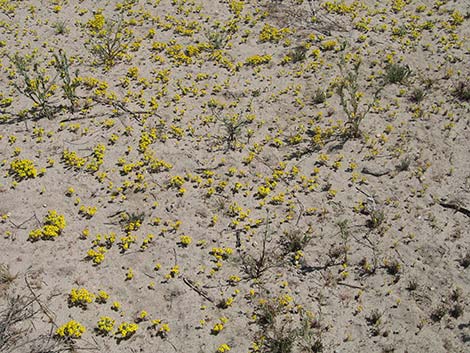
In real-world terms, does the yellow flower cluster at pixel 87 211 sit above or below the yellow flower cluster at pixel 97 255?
above

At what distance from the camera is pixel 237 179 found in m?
9.16

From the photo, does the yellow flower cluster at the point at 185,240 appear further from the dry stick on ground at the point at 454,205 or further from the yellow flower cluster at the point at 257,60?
the yellow flower cluster at the point at 257,60

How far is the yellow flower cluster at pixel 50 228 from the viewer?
8023 mm

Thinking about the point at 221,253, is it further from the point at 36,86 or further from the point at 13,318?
the point at 36,86

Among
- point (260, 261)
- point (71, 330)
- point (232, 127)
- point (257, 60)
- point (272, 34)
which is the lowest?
point (71, 330)

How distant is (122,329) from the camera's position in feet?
22.2

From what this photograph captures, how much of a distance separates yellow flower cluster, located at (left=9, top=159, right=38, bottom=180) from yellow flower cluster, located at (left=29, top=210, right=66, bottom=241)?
3.84 feet

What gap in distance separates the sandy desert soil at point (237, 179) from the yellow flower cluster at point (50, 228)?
4 cm

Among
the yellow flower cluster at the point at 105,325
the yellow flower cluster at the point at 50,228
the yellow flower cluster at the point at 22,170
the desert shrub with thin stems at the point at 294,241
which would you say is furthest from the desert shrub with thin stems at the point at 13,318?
the desert shrub with thin stems at the point at 294,241

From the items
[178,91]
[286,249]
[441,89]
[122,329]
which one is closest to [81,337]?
[122,329]

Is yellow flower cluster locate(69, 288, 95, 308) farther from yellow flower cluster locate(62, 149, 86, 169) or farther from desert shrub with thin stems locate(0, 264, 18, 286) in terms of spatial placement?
yellow flower cluster locate(62, 149, 86, 169)

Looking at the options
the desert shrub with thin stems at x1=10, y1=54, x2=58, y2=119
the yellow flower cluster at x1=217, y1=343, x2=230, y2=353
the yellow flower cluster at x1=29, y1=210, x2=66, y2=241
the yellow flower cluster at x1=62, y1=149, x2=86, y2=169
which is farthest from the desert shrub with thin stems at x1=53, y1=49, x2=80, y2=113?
the yellow flower cluster at x1=217, y1=343, x2=230, y2=353

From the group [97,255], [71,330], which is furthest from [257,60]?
[71,330]

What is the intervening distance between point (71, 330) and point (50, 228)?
204 centimetres
